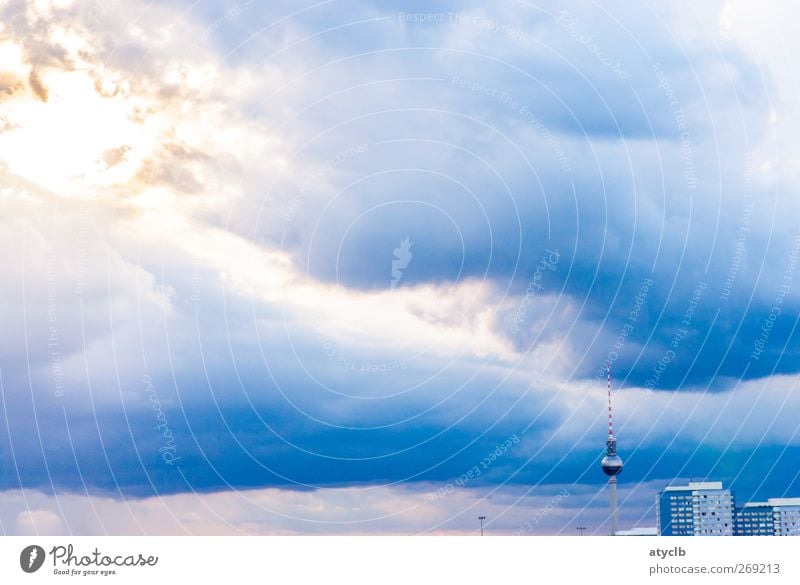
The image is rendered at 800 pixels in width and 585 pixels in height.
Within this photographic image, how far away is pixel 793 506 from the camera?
19275 centimetres
